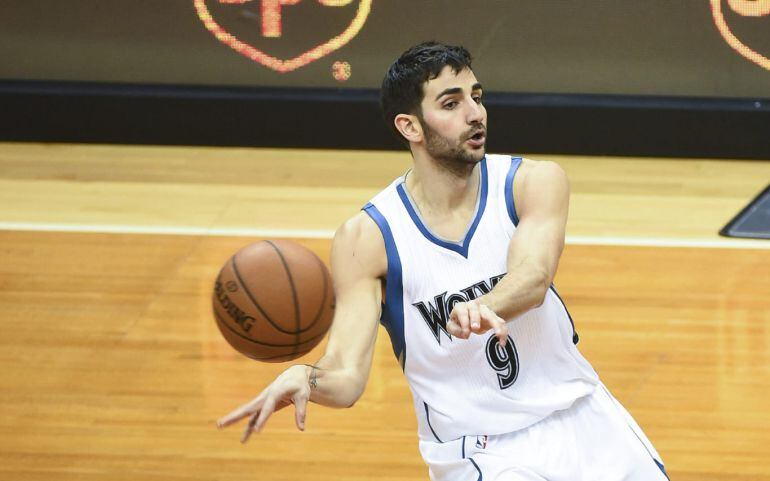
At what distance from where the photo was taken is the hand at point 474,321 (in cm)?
280

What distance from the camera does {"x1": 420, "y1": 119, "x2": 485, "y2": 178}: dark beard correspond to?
342 cm

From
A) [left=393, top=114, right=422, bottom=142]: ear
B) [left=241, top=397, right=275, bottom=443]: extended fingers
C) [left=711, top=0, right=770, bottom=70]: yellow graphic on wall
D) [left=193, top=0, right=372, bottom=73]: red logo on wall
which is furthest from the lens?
[left=193, top=0, right=372, bottom=73]: red logo on wall

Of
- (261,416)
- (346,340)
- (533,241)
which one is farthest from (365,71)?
(261,416)

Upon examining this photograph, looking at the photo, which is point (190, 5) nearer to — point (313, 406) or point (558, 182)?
point (313, 406)

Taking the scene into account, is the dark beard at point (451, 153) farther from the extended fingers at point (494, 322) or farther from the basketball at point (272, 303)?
the basketball at point (272, 303)

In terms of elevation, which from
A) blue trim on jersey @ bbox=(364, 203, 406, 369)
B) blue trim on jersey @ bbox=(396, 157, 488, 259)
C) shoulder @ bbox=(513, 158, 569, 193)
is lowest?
blue trim on jersey @ bbox=(364, 203, 406, 369)

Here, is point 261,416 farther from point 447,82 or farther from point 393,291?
point 447,82

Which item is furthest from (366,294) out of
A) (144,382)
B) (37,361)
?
(37,361)

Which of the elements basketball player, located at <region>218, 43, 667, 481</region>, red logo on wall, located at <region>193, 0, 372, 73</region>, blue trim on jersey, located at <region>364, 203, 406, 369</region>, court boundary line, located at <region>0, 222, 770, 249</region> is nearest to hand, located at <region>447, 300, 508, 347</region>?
basketball player, located at <region>218, 43, 667, 481</region>

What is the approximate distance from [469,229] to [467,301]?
23 cm

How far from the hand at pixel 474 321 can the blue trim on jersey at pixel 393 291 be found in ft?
1.94

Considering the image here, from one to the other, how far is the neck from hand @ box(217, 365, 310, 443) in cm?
75

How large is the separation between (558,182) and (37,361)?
295cm

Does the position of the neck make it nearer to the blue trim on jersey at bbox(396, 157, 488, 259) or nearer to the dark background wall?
the blue trim on jersey at bbox(396, 157, 488, 259)
